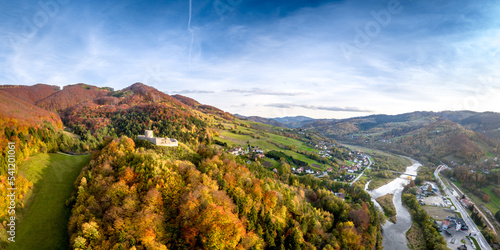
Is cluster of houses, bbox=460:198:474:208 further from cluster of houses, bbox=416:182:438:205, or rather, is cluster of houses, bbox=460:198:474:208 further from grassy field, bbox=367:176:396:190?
grassy field, bbox=367:176:396:190

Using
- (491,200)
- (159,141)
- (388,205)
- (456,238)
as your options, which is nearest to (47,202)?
(159,141)

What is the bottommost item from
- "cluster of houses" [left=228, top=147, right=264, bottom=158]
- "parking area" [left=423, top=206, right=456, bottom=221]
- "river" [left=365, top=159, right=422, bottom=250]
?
"river" [left=365, top=159, right=422, bottom=250]

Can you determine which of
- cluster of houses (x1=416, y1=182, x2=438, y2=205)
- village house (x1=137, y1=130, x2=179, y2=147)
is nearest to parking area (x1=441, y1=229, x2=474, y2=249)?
cluster of houses (x1=416, y1=182, x2=438, y2=205)

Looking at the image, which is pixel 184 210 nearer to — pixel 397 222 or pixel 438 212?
pixel 397 222

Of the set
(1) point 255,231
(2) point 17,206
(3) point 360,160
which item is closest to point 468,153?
(3) point 360,160

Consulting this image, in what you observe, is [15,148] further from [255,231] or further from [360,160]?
[360,160]

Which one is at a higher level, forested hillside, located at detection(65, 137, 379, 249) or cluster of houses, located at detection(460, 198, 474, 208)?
forested hillside, located at detection(65, 137, 379, 249)

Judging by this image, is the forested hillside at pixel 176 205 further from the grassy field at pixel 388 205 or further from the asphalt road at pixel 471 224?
the asphalt road at pixel 471 224
